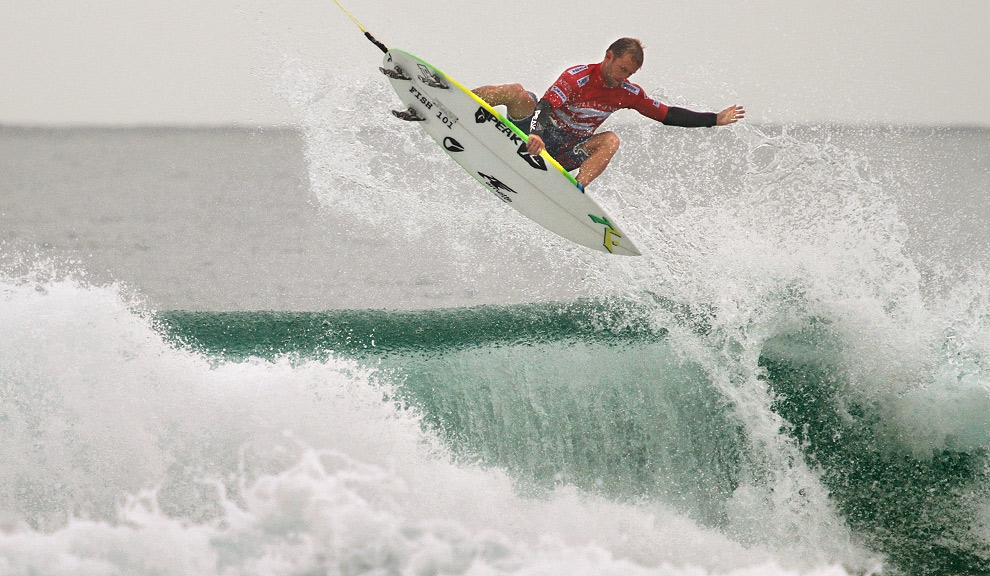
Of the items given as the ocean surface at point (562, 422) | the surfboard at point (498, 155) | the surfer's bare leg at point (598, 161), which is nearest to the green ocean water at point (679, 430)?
the ocean surface at point (562, 422)

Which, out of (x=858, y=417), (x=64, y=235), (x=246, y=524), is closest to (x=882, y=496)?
(x=858, y=417)

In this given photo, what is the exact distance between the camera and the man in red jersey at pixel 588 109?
2414 mm

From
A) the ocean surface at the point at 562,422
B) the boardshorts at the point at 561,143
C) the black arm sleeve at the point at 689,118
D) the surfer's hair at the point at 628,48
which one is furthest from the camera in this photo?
the ocean surface at the point at 562,422

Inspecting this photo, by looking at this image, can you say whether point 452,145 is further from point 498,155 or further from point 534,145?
point 534,145

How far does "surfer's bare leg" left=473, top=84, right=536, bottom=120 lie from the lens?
255cm

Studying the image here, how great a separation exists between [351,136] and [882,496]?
2.87m

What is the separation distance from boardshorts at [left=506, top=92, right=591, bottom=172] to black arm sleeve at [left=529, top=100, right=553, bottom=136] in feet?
0.07

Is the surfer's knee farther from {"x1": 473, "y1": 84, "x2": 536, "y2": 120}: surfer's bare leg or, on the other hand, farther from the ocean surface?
the ocean surface

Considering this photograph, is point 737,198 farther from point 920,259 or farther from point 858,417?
point 920,259

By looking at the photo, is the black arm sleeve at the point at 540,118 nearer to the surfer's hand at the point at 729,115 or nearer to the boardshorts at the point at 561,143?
the boardshorts at the point at 561,143

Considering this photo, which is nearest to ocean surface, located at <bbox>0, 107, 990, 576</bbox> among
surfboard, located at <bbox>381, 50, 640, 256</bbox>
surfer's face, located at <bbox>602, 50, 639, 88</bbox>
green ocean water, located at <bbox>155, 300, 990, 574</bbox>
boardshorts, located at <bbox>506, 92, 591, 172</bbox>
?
green ocean water, located at <bbox>155, 300, 990, 574</bbox>

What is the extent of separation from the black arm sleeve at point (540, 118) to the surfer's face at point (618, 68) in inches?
8.4

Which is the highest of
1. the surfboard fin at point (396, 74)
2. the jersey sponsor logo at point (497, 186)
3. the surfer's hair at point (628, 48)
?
the surfer's hair at point (628, 48)

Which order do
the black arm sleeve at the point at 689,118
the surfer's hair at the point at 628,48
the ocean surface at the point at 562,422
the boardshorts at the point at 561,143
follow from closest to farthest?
the surfer's hair at the point at 628,48 → the black arm sleeve at the point at 689,118 → the boardshorts at the point at 561,143 → the ocean surface at the point at 562,422
